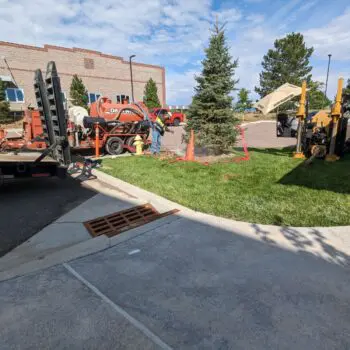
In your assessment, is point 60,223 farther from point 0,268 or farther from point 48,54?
point 48,54

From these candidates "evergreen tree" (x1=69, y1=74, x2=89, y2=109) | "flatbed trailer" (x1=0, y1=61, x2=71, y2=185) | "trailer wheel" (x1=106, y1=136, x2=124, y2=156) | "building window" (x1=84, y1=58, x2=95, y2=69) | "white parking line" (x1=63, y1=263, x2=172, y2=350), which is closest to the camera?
"white parking line" (x1=63, y1=263, x2=172, y2=350)

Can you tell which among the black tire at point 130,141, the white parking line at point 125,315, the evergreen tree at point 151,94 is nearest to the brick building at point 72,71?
the evergreen tree at point 151,94

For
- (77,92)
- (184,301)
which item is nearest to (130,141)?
(184,301)

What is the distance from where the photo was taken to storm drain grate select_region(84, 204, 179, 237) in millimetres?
3990

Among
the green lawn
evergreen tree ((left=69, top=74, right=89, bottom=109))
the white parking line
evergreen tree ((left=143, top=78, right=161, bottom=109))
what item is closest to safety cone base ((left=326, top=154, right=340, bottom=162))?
the green lawn

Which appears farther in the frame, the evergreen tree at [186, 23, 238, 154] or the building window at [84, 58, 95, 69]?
the building window at [84, 58, 95, 69]

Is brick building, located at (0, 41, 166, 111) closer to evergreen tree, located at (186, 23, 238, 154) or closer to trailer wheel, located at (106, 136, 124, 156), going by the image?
trailer wheel, located at (106, 136, 124, 156)

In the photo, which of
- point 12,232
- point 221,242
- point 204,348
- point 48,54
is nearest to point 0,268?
point 12,232

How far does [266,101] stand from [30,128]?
8920mm

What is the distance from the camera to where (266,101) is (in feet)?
30.2

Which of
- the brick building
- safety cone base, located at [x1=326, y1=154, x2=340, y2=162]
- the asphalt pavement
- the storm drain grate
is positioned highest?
the brick building

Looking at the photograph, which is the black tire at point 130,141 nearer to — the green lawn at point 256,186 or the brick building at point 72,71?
the green lawn at point 256,186

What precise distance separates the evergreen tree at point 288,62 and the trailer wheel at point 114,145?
123 feet

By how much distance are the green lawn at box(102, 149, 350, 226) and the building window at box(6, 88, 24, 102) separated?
25512mm
